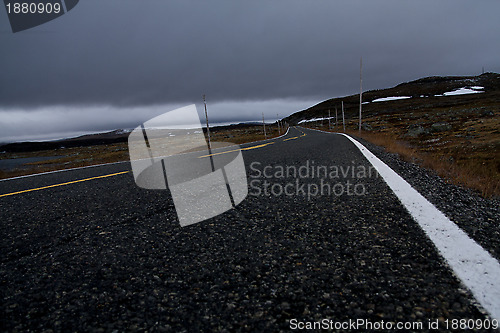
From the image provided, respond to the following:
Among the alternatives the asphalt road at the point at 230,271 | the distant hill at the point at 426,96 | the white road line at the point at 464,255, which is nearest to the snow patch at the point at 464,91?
the distant hill at the point at 426,96

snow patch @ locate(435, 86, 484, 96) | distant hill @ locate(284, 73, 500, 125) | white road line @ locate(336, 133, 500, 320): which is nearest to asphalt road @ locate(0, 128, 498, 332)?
white road line @ locate(336, 133, 500, 320)

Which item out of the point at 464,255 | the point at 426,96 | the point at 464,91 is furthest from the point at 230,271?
the point at 464,91

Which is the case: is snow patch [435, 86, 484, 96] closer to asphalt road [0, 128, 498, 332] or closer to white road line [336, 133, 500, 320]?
white road line [336, 133, 500, 320]

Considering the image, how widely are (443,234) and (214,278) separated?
5.40 feet

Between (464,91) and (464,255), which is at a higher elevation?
(464,91)

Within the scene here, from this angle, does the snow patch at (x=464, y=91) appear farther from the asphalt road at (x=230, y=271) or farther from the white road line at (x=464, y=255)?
the asphalt road at (x=230, y=271)

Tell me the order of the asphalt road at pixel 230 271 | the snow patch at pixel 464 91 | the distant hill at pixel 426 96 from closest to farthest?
the asphalt road at pixel 230 271 → the distant hill at pixel 426 96 → the snow patch at pixel 464 91

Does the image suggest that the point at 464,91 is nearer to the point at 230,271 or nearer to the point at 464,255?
the point at 464,255

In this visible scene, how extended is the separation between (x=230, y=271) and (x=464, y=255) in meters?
1.41

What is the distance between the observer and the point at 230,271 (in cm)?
153

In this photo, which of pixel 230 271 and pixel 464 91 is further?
pixel 464 91

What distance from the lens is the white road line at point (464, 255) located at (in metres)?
1.17

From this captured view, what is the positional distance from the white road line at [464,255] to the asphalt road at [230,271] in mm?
66

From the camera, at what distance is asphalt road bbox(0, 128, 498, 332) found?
45.4 inches
